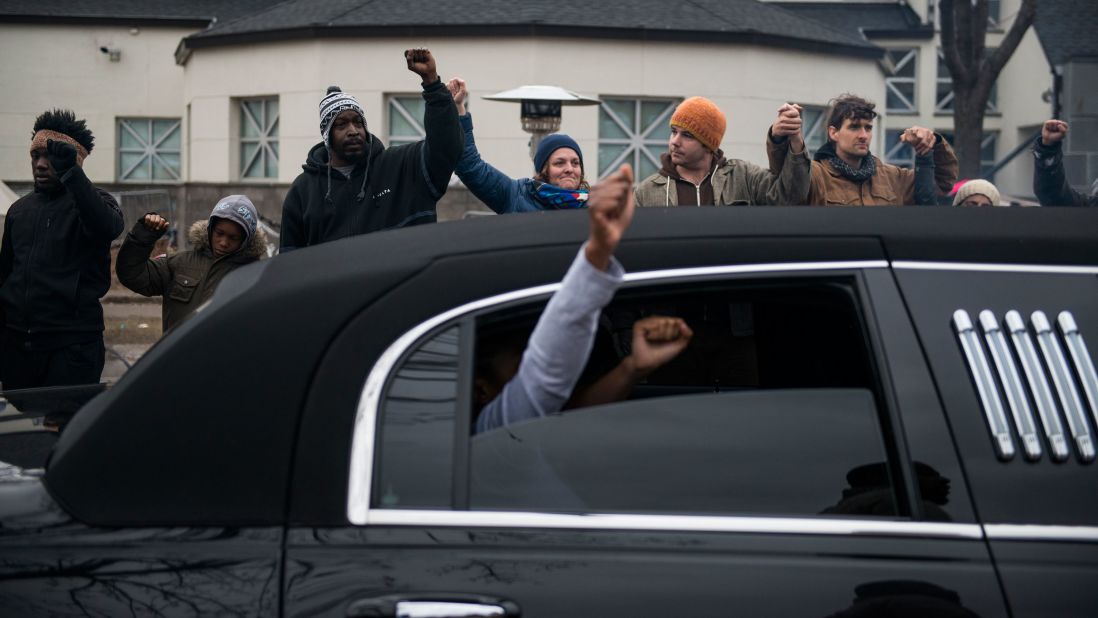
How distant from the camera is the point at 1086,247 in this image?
7.77ft

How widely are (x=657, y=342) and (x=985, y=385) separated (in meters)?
0.60

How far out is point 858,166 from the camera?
18.5ft

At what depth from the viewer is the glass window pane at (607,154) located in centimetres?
2223

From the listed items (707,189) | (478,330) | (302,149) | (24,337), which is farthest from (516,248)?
(302,149)

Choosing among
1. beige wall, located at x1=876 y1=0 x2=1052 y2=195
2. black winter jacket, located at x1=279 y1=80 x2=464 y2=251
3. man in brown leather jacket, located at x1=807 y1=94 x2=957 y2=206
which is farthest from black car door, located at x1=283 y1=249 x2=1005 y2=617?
beige wall, located at x1=876 y1=0 x2=1052 y2=195

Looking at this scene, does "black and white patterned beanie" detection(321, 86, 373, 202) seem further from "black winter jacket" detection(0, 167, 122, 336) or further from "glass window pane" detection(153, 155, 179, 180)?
"glass window pane" detection(153, 155, 179, 180)

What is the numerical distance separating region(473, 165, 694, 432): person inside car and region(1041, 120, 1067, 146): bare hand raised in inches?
167

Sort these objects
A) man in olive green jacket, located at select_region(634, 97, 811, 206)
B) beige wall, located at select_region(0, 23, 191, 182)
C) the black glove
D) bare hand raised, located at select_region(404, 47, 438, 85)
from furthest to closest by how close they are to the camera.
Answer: beige wall, located at select_region(0, 23, 191, 182) → the black glove → man in olive green jacket, located at select_region(634, 97, 811, 206) → bare hand raised, located at select_region(404, 47, 438, 85)

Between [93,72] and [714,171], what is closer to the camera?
[714,171]

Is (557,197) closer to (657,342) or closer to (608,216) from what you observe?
(657,342)

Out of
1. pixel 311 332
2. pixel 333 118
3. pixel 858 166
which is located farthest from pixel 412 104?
pixel 311 332

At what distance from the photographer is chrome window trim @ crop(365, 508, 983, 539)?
2.07 meters

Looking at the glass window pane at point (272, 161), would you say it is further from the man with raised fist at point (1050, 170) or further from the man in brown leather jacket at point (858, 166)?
the man in brown leather jacket at point (858, 166)

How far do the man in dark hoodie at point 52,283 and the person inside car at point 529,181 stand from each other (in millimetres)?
1680
